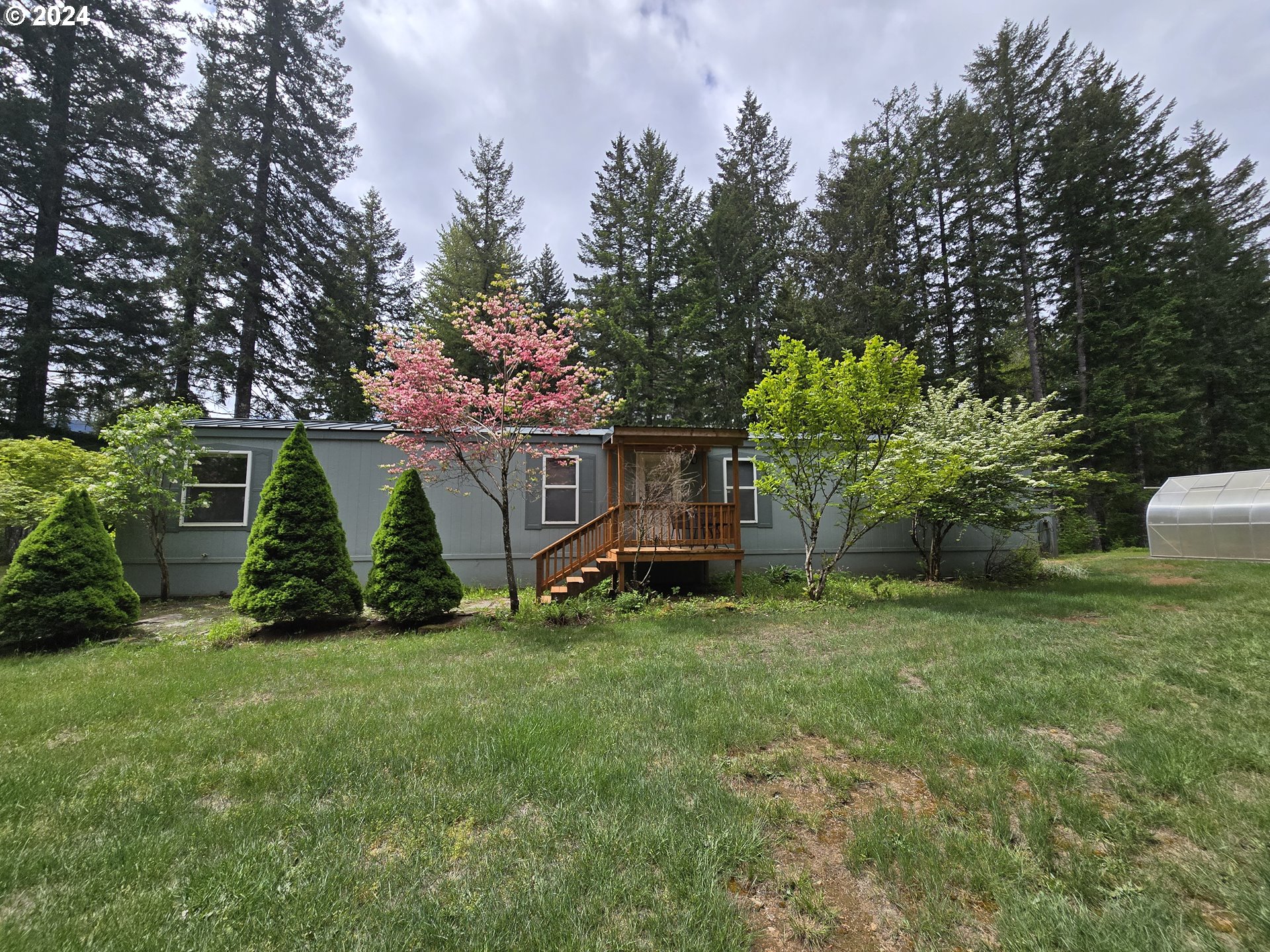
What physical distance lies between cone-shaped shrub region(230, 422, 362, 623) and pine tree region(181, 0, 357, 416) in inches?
417

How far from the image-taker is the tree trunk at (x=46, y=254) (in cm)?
1202

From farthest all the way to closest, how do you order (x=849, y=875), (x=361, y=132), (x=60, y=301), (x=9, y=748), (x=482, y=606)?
(x=361, y=132), (x=60, y=301), (x=482, y=606), (x=9, y=748), (x=849, y=875)

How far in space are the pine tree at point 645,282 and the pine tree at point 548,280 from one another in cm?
232

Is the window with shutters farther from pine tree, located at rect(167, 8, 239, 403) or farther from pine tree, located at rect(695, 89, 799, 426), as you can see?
pine tree, located at rect(167, 8, 239, 403)

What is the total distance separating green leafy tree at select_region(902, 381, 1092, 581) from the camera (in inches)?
341

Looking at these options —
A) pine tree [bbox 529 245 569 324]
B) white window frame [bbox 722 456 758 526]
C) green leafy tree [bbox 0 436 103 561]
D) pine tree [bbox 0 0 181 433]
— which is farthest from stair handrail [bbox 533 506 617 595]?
pine tree [bbox 529 245 569 324]

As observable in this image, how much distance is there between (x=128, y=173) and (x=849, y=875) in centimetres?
2105

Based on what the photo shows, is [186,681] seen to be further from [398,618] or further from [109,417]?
[109,417]

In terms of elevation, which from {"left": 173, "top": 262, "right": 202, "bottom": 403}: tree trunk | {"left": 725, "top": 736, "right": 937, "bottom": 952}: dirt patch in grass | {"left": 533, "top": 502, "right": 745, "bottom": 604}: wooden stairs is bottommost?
{"left": 725, "top": 736, "right": 937, "bottom": 952}: dirt patch in grass

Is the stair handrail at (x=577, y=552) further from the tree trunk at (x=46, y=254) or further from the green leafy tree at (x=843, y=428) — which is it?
the tree trunk at (x=46, y=254)

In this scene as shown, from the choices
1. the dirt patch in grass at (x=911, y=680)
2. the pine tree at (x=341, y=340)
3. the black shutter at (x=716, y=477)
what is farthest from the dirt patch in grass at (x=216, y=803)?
the pine tree at (x=341, y=340)

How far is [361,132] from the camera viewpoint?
54.2ft

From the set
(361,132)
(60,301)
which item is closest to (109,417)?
(60,301)

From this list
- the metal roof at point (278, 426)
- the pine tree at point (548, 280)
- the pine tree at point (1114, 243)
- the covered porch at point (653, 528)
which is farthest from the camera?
the pine tree at point (548, 280)
